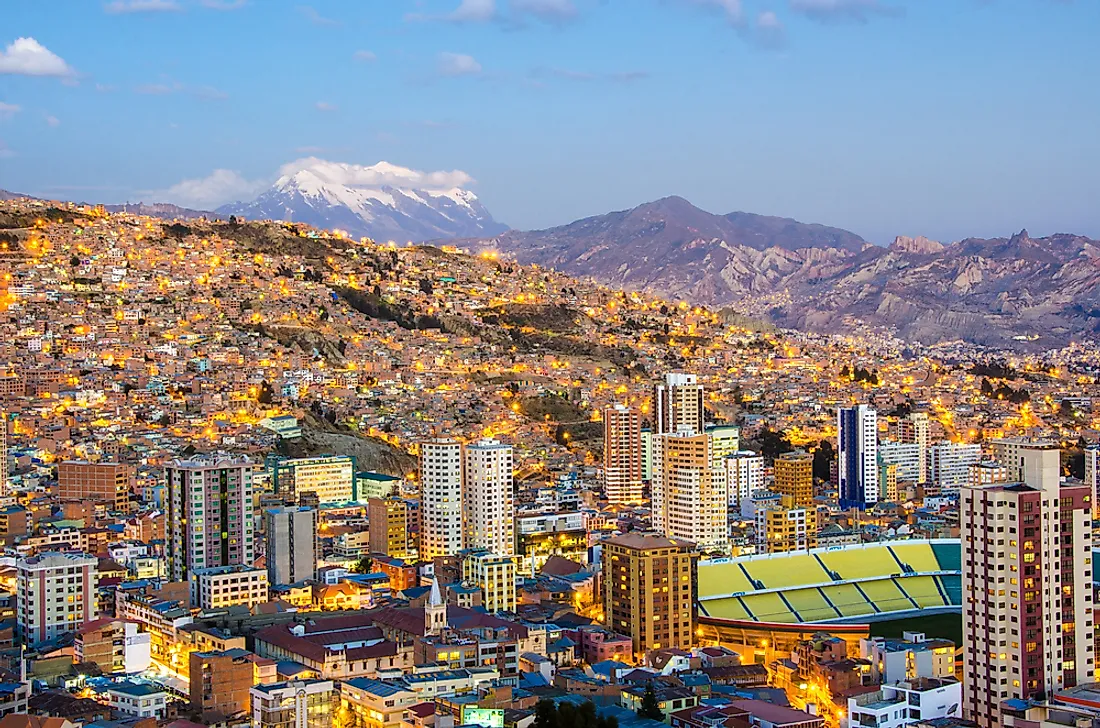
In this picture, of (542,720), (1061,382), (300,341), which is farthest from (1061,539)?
(1061,382)

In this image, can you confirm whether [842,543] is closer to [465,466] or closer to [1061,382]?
[465,466]

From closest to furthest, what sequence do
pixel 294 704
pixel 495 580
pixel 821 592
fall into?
pixel 294 704
pixel 495 580
pixel 821 592

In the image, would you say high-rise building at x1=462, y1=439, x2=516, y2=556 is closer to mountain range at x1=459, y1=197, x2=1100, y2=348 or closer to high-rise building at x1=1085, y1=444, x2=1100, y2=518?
high-rise building at x1=1085, y1=444, x2=1100, y2=518

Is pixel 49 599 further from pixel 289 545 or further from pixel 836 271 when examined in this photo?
pixel 836 271

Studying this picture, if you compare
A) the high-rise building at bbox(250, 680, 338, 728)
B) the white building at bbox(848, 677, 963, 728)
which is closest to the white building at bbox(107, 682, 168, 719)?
the high-rise building at bbox(250, 680, 338, 728)

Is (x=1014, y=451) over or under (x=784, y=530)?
over

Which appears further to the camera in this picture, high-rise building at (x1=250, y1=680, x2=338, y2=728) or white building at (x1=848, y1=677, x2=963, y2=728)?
high-rise building at (x1=250, y1=680, x2=338, y2=728)

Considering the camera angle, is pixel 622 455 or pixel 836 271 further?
pixel 836 271

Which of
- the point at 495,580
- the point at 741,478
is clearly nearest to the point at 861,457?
the point at 741,478
